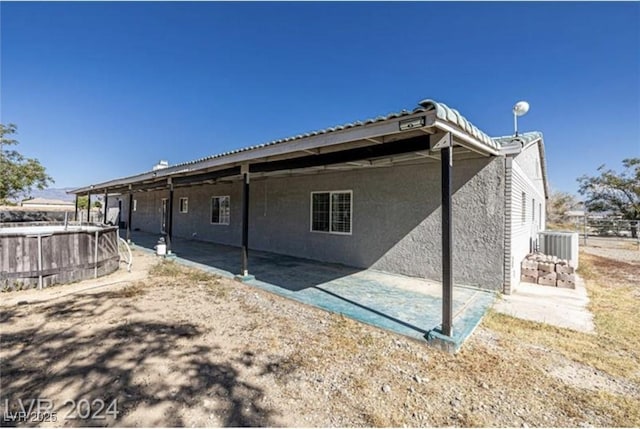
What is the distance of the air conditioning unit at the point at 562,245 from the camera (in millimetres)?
7797

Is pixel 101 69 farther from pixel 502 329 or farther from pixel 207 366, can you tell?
pixel 502 329

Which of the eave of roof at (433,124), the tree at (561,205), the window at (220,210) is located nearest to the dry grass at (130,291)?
the eave of roof at (433,124)

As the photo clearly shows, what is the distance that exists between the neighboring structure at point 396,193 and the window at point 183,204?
4.34m

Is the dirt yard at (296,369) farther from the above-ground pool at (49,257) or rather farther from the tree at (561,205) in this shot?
the tree at (561,205)

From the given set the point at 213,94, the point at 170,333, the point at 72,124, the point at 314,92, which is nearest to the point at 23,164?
the point at 72,124

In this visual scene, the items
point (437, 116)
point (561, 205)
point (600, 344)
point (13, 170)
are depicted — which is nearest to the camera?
point (437, 116)

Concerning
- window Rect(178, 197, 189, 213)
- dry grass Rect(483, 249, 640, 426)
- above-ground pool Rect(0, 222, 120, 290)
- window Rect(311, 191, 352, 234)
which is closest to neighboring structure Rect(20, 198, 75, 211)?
window Rect(178, 197, 189, 213)

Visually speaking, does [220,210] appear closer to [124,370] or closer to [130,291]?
[130,291]

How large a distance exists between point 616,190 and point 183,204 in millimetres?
33538

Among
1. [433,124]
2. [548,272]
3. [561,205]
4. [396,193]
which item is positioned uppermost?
[561,205]

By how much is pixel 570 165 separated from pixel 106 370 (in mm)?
40671

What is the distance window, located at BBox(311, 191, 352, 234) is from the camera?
7.63m

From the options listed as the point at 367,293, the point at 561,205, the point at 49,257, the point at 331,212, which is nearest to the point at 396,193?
the point at 331,212

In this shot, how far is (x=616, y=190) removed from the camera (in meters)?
23.3
